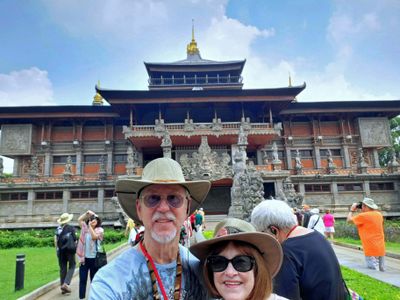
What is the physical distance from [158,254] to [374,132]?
35.3 meters

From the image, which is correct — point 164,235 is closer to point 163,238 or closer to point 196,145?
point 163,238

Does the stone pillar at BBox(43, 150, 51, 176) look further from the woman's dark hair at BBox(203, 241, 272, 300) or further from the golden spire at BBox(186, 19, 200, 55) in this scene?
the woman's dark hair at BBox(203, 241, 272, 300)

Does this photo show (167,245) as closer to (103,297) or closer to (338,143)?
(103,297)

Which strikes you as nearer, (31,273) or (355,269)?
(355,269)

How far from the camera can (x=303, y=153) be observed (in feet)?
103

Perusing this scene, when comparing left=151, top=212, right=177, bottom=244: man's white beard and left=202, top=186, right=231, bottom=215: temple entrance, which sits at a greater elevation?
left=151, top=212, right=177, bottom=244: man's white beard

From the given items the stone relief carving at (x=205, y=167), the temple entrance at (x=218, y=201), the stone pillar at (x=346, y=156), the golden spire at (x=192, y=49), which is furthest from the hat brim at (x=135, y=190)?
the golden spire at (x=192, y=49)

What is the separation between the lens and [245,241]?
1.81 meters

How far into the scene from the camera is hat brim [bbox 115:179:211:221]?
184cm

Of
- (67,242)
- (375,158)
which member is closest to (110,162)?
(67,242)

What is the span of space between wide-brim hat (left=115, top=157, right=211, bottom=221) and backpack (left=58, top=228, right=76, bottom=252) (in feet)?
17.2

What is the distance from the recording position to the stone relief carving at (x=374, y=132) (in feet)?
100.0

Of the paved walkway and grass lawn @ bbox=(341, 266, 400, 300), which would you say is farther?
the paved walkway

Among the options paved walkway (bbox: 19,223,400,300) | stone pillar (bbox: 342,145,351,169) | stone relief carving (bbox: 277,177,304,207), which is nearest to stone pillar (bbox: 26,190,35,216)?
paved walkway (bbox: 19,223,400,300)
